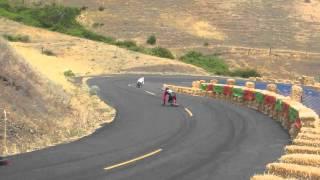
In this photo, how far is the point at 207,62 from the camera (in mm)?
81438

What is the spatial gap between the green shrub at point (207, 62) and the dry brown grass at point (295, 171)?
64.3 m

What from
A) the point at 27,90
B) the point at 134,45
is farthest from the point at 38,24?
the point at 27,90

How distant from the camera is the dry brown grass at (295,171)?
32.8ft

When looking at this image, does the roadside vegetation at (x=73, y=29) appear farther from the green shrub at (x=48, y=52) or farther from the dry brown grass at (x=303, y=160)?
the dry brown grass at (x=303, y=160)

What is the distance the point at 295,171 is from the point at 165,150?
7.21 metres

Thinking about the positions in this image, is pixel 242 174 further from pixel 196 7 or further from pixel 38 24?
pixel 196 7

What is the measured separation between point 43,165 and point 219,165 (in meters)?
4.33

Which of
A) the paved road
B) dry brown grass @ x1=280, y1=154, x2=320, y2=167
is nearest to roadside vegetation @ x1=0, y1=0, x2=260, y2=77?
the paved road

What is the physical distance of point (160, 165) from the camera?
48.5 ft

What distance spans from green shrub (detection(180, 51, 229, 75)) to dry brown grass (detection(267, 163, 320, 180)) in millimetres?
64320

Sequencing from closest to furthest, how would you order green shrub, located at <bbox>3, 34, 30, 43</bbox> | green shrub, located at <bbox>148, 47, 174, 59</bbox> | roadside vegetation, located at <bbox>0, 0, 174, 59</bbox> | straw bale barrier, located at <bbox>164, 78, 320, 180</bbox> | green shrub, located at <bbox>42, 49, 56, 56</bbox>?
straw bale barrier, located at <bbox>164, 78, 320, 180</bbox>
green shrub, located at <bbox>42, 49, 56, 56</bbox>
green shrub, located at <bbox>3, 34, 30, 43</bbox>
green shrub, located at <bbox>148, 47, 174, 59</bbox>
roadside vegetation, located at <bbox>0, 0, 174, 59</bbox>

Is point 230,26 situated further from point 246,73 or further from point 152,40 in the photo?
point 246,73

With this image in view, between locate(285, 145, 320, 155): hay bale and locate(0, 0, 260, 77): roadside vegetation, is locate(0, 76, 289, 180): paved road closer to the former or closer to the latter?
locate(285, 145, 320, 155): hay bale

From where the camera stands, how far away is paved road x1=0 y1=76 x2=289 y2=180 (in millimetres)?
13719
